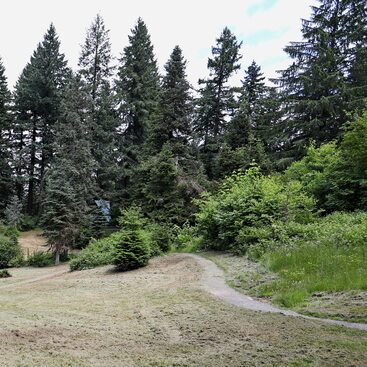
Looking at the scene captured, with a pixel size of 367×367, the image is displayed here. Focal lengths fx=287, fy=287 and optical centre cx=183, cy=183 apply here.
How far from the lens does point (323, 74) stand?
21.7 m

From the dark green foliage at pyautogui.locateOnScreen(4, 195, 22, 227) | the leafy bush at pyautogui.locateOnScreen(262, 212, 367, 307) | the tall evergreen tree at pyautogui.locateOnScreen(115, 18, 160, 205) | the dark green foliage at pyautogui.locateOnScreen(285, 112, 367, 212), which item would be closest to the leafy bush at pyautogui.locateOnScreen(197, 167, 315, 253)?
the leafy bush at pyautogui.locateOnScreen(262, 212, 367, 307)

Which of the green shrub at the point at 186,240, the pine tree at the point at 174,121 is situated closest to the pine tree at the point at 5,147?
the pine tree at the point at 174,121

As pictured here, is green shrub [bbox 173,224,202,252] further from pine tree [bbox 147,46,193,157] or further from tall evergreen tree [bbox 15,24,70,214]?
tall evergreen tree [bbox 15,24,70,214]

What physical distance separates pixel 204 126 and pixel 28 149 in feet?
62.7

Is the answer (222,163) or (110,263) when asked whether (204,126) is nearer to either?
(222,163)

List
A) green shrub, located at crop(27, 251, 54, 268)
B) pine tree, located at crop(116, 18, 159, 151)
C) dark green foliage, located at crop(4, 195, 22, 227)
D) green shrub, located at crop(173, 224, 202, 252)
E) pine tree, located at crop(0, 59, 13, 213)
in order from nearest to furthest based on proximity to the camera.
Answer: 1. green shrub, located at crop(173, 224, 202, 252)
2. green shrub, located at crop(27, 251, 54, 268)
3. dark green foliage, located at crop(4, 195, 22, 227)
4. pine tree, located at crop(116, 18, 159, 151)
5. pine tree, located at crop(0, 59, 13, 213)

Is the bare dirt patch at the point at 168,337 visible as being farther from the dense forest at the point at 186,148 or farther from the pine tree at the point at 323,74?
the pine tree at the point at 323,74

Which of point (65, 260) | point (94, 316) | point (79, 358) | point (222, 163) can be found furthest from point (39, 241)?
point (79, 358)

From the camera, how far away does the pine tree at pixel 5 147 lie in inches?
1228

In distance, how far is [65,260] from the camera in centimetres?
1923

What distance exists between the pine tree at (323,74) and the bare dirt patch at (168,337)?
64.7 feet

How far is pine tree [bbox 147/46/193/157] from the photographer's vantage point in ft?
72.3

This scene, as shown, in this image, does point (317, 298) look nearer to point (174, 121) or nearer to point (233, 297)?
point (233, 297)

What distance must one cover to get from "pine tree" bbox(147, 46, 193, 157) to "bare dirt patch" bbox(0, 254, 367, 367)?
17.3 meters
